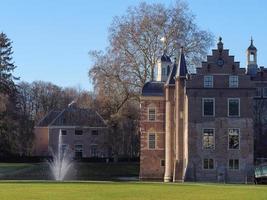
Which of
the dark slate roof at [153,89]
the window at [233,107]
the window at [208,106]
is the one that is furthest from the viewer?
the dark slate roof at [153,89]

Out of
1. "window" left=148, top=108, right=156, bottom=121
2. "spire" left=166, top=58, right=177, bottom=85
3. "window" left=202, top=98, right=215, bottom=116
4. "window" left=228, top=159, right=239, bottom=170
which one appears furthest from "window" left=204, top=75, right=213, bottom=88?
"window" left=148, top=108, right=156, bottom=121

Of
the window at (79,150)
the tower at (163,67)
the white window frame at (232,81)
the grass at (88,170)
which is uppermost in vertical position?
the tower at (163,67)

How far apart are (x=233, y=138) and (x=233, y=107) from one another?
8.54 ft

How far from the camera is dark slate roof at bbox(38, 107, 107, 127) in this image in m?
82.9

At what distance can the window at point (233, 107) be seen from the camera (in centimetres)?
5009

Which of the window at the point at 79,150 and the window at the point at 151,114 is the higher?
the window at the point at 151,114

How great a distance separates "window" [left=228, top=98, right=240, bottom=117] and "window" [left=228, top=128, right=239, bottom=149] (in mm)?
1267

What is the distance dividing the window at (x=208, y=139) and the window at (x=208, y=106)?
144 centimetres

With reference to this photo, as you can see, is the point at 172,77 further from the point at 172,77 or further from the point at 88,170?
the point at 88,170

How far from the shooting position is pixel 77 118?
84.9 metres

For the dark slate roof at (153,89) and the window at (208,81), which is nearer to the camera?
the window at (208,81)

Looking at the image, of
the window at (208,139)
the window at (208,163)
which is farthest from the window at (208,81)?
the window at (208,163)

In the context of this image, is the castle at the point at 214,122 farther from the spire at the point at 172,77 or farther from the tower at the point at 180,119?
the spire at the point at 172,77

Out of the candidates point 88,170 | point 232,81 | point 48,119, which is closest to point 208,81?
point 232,81
